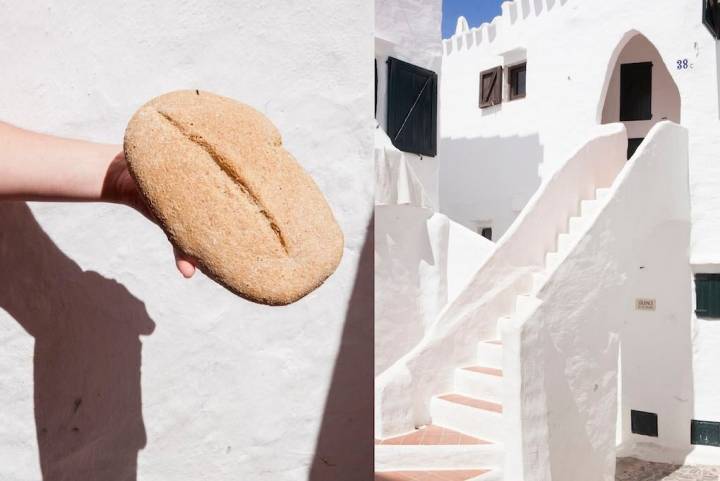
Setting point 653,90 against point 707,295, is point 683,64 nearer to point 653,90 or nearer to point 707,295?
point 653,90

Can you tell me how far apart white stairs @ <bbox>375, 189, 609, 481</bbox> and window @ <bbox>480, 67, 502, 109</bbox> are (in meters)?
7.37

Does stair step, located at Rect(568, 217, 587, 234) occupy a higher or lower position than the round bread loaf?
higher

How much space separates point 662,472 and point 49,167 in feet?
35.5

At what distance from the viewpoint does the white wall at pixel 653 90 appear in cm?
1209

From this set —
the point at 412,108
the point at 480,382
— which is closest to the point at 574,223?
the point at 480,382

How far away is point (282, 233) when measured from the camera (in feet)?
4.33

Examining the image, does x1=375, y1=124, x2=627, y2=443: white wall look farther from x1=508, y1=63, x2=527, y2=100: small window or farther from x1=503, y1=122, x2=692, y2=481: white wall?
x1=508, y1=63, x2=527, y2=100: small window

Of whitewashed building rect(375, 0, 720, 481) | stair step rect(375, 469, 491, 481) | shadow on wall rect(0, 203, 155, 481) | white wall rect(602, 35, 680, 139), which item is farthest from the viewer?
white wall rect(602, 35, 680, 139)

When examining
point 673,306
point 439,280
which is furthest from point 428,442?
point 673,306

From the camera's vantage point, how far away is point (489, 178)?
1364 centimetres

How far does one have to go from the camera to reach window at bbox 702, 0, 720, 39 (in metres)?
9.05

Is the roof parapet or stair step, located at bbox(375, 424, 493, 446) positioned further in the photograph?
the roof parapet

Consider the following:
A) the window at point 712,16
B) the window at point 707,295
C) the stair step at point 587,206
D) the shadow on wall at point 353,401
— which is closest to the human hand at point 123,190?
the shadow on wall at point 353,401

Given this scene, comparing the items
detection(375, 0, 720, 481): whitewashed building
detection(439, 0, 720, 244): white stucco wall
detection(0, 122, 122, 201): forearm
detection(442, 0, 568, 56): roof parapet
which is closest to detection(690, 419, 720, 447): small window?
detection(375, 0, 720, 481): whitewashed building
